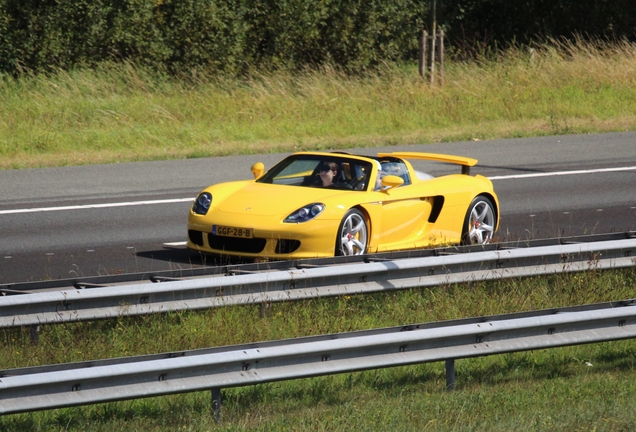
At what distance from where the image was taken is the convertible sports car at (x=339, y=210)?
9.67 meters

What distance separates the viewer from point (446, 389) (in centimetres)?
667

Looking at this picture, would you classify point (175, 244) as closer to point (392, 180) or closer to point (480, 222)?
point (392, 180)

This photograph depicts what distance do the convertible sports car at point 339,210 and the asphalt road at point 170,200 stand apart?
19.2 inches

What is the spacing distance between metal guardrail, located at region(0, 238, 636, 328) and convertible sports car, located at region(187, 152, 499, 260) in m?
1.78

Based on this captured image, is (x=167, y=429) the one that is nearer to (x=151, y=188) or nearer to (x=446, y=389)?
(x=446, y=389)

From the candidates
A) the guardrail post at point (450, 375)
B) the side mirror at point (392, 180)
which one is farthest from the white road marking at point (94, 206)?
the guardrail post at point (450, 375)

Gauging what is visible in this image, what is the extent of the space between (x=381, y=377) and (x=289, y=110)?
571 inches

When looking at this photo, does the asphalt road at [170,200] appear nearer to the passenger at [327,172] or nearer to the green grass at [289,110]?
the green grass at [289,110]

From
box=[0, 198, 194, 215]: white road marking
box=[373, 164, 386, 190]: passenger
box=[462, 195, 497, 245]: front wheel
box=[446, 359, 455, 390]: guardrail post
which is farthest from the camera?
box=[0, 198, 194, 215]: white road marking

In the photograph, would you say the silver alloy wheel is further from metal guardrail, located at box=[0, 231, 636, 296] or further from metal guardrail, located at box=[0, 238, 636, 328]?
metal guardrail, located at box=[0, 238, 636, 328]

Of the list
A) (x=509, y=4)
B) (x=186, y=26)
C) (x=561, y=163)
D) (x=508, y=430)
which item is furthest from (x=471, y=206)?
(x=509, y=4)

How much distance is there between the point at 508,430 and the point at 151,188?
32.1ft

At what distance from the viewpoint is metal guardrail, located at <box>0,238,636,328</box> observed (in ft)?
23.1

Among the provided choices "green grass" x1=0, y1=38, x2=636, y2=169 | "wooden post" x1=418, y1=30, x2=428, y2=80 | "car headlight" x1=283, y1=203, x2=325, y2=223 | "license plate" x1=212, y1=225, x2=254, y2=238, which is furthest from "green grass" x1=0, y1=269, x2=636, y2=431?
"wooden post" x1=418, y1=30, x2=428, y2=80
